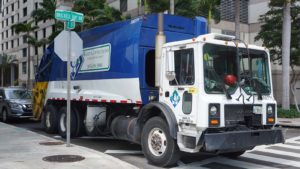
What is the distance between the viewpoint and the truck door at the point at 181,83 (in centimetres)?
814

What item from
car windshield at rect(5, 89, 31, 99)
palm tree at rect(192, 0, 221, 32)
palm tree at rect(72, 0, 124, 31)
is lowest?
car windshield at rect(5, 89, 31, 99)

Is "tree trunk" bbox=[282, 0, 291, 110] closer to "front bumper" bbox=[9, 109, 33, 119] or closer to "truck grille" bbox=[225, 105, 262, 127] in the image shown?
"front bumper" bbox=[9, 109, 33, 119]

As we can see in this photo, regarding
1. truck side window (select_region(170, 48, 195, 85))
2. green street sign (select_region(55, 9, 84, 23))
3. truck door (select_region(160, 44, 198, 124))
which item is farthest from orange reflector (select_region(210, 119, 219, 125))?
green street sign (select_region(55, 9, 84, 23))

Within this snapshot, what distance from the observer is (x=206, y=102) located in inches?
310

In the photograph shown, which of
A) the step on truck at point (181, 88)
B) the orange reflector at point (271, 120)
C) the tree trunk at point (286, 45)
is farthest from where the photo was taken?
the tree trunk at point (286, 45)

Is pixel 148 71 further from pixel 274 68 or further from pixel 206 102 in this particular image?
pixel 274 68

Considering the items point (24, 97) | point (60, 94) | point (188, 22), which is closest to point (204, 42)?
point (188, 22)

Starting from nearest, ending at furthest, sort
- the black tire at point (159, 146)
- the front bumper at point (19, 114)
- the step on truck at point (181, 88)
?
1. the step on truck at point (181, 88)
2. the black tire at point (159, 146)
3. the front bumper at point (19, 114)

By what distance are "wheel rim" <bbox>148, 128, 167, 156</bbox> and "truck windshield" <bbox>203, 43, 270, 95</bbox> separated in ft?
4.90

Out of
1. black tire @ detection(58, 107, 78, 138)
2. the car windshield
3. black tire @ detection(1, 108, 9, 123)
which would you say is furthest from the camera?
the car windshield

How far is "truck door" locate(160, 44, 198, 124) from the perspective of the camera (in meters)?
8.14

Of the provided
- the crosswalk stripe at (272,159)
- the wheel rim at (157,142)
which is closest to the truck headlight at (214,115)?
the wheel rim at (157,142)

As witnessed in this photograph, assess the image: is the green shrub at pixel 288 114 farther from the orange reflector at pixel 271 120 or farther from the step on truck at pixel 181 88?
the orange reflector at pixel 271 120

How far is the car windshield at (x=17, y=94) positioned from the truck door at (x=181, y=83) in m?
12.7
